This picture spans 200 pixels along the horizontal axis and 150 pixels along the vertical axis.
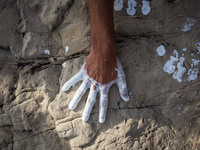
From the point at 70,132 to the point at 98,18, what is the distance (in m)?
1.17

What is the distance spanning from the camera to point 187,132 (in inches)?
66.9

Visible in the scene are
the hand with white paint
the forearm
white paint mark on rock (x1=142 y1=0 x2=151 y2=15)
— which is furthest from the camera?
white paint mark on rock (x1=142 y1=0 x2=151 y2=15)

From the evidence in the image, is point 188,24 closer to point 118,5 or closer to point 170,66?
point 170,66

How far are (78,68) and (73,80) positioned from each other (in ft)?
0.56

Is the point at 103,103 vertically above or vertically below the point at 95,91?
below

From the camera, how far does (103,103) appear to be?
1.71m

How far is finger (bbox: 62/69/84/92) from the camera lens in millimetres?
1812

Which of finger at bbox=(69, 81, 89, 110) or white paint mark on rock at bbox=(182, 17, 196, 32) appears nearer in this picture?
finger at bbox=(69, 81, 89, 110)

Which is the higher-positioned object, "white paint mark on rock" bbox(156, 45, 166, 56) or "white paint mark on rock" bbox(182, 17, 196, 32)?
"white paint mark on rock" bbox(182, 17, 196, 32)

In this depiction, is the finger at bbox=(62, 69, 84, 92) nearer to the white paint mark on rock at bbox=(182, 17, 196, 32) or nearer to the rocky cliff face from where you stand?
the rocky cliff face

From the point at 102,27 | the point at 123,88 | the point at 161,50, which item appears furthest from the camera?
the point at 161,50

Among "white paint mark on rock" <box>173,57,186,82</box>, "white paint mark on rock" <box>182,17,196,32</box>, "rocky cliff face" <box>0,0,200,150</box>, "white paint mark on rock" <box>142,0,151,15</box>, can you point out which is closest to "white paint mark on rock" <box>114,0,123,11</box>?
"rocky cliff face" <box>0,0,200,150</box>

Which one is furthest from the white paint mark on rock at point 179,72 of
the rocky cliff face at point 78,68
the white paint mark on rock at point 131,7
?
the white paint mark on rock at point 131,7

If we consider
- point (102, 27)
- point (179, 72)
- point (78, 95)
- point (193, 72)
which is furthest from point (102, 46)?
point (193, 72)
